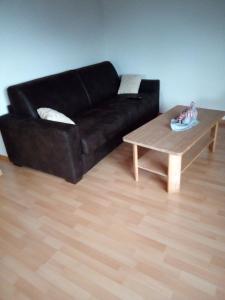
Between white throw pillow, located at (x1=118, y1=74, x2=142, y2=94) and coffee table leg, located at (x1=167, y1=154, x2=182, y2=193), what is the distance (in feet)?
5.70

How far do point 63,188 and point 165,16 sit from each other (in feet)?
8.53

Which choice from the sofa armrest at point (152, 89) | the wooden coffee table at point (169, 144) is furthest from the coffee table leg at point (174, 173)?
the sofa armrest at point (152, 89)

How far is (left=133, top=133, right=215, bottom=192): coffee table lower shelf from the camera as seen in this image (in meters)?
1.92

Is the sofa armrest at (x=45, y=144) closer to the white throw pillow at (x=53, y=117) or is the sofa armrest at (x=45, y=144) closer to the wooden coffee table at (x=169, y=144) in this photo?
the white throw pillow at (x=53, y=117)

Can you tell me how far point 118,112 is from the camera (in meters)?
2.76

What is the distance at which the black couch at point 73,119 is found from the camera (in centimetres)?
218

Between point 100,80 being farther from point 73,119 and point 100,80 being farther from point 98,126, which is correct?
point 98,126

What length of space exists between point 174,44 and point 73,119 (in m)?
1.76

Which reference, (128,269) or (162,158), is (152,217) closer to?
(128,269)

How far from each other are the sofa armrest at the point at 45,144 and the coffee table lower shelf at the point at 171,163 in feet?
1.93

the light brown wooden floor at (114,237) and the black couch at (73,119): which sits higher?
the black couch at (73,119)

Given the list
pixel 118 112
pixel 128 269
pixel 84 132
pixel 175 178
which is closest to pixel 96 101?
pixel 118 112

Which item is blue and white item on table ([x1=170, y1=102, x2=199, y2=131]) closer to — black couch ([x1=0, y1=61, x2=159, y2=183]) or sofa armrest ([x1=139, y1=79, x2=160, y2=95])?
black couch ([x1=0, y1=61, x2=159, y2=183])

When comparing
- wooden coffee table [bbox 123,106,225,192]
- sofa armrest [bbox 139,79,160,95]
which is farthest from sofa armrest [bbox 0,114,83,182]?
sofa armrest [bbox 139,79,160,95]
